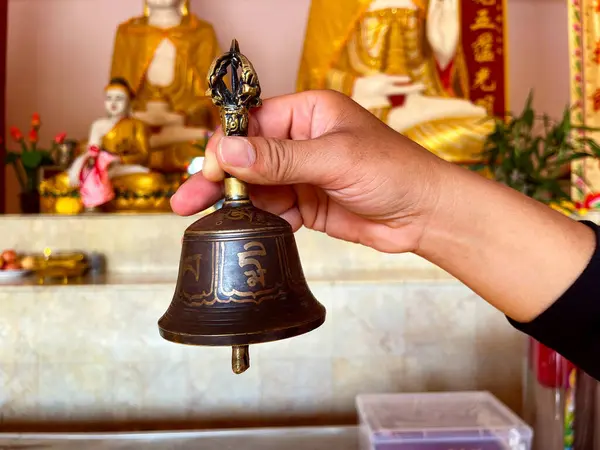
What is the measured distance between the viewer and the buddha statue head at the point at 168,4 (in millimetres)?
3668

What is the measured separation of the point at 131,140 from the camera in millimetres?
2805

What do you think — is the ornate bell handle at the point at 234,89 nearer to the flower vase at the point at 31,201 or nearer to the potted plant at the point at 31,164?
the potted plant at the point at 31,164

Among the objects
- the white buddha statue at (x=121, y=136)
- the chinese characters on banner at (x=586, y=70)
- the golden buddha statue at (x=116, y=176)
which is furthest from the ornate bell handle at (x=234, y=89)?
the chinese characters on banner at (x=586, y=70)

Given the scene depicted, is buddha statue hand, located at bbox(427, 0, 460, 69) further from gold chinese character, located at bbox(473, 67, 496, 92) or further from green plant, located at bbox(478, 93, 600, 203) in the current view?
green plant, located at bbox(478, 93, 600, 203)

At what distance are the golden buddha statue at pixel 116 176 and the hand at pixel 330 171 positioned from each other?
161 centimetres

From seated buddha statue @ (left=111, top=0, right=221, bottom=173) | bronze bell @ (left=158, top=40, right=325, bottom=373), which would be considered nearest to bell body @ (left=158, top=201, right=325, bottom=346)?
bronze bell @ (left=158, top=40, right=325, bottom=373)

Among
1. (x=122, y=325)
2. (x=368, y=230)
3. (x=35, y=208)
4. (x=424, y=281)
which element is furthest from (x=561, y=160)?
(x=35, y=208)

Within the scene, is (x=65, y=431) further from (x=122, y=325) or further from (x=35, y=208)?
(x=35, y=208)

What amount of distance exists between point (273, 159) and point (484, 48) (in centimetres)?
348

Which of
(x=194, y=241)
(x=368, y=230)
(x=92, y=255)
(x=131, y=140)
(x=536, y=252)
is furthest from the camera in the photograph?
(x=131, y=140)

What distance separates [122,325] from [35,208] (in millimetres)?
1310

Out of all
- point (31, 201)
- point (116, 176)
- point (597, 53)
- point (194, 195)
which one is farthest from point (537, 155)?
point (31, 201)

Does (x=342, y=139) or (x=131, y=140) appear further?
(x=131, y=140)

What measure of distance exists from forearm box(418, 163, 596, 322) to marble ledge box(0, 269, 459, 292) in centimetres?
96
